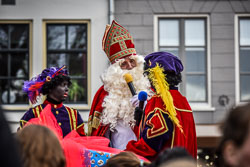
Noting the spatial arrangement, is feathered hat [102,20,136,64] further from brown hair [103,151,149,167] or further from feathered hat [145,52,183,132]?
brown hair [103,151,149,167]

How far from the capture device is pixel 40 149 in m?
2.00

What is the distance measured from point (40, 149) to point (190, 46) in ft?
25.2

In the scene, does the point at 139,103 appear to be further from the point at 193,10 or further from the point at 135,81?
the point at 193,10

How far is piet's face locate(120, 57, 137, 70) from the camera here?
16.8 feet

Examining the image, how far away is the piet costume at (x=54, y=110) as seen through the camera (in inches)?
190

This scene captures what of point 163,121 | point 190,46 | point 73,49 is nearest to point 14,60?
point 73,49

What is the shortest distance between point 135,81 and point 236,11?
16.7 feet

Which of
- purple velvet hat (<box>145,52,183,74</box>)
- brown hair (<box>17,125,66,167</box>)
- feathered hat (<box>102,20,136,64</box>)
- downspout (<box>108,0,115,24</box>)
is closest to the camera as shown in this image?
brown hair (<box>17,125,66,167</box>)

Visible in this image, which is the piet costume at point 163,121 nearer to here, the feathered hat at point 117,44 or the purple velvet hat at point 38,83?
the feathered hat at point 117,44

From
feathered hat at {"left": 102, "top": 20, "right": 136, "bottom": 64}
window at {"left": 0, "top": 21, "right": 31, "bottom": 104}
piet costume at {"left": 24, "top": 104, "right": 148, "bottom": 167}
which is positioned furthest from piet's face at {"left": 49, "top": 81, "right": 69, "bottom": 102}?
window at {"left": 0, "top": 21, "right": 31, "bottom": 104}

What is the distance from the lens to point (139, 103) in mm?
4242

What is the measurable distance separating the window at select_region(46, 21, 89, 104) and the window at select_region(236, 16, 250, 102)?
131 inches

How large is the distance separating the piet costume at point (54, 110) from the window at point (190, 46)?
4566 millimetres

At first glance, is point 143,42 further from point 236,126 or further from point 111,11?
point 236,126
